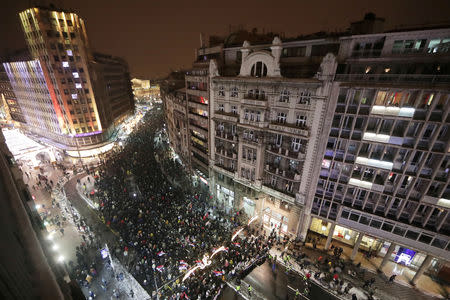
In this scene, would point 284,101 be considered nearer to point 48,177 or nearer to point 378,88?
point 378,88

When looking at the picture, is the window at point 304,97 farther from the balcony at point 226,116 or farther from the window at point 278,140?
the balcony at point 226,116

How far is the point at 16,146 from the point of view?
48656mm

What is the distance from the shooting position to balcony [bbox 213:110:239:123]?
33.0m

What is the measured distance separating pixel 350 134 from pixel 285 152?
27.2 feet

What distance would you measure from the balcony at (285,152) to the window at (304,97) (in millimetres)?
6840

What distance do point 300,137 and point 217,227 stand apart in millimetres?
18434

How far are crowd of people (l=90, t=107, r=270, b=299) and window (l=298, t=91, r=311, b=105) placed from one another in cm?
2057

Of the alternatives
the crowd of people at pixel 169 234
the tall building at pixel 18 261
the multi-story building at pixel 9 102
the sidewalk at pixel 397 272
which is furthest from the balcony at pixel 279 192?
the multi-story building at pixel 9 102

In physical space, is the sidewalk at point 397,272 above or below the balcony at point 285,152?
below

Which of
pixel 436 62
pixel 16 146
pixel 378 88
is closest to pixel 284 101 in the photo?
pixel 378 88

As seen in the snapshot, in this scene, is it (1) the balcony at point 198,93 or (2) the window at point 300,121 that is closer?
(2) the window at point 300,121

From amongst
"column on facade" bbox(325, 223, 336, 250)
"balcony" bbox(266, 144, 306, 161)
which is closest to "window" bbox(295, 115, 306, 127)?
"balcony" bbox(266, 144, 306, 161)

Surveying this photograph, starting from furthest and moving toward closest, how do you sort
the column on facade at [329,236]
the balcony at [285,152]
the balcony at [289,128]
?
the column on facade at [329,236]
the balcony at [285,152]
the balcony at [289,128]

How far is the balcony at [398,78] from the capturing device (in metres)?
19.8
